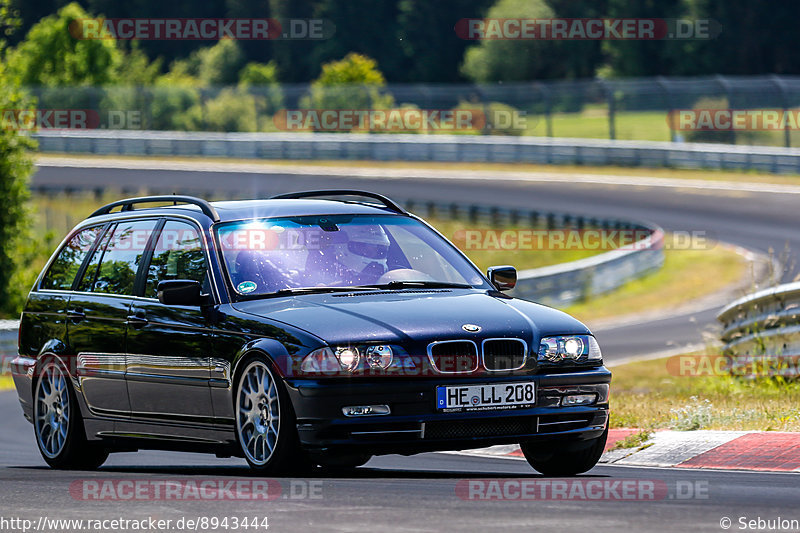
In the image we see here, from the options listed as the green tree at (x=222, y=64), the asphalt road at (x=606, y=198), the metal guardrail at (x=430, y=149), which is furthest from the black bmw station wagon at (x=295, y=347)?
the green tree at (x=222, y=64)

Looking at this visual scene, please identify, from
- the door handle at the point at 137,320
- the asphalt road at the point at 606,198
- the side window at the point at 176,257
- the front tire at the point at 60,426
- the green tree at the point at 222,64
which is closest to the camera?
the side window at the point at 176,257

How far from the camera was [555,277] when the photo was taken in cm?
2612

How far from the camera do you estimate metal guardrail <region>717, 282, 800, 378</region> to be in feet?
42.5

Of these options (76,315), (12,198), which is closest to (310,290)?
(76,315)

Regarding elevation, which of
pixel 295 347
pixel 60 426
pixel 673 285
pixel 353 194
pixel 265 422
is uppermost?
pixel 353 194

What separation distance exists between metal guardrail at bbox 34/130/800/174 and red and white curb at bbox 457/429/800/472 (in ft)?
100

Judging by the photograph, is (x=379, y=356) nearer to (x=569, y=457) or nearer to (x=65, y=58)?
(x=569, y=457)

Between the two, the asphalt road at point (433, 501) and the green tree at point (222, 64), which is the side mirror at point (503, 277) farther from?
the green tree at point (222, 64)

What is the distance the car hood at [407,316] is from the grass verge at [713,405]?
2.28 metres

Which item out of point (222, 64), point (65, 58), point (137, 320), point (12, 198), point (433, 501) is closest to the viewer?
point (433, 501)

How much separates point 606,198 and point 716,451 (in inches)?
1122

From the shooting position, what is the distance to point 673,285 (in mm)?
27656

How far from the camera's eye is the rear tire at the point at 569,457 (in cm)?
822

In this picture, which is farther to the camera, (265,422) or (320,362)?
(265,422)
